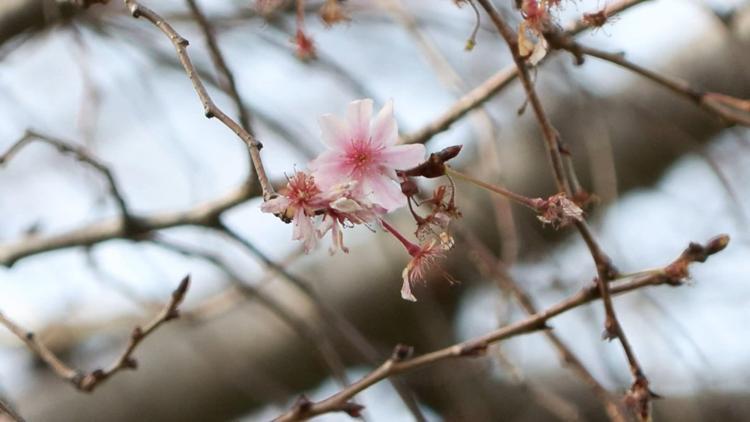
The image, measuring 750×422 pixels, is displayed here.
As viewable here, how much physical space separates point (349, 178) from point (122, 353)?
0.37 m

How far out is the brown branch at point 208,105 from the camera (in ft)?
1.99

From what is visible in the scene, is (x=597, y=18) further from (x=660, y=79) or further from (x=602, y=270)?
(x=602, y=270)

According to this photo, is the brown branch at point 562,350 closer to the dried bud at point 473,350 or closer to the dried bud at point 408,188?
the dried bud at point 473,350

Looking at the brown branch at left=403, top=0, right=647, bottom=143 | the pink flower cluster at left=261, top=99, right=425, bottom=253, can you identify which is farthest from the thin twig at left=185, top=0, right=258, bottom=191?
the pink flower cluster at left=261, top=99, right=425, bottom=253

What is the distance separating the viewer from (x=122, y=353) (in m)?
0.94

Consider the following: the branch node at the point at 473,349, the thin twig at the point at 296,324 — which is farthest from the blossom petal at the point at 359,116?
the thin twig at the point at 296,324

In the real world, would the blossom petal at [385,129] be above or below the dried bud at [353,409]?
above

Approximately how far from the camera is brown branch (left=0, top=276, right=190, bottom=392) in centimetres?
91

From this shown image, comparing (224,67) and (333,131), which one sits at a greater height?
(224,67)

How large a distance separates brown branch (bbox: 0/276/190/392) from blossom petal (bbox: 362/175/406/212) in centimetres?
28

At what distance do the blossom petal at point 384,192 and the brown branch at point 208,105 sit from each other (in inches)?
3.2

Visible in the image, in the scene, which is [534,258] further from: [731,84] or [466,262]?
[731,84]

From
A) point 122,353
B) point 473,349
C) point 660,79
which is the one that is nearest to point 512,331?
point 473,349

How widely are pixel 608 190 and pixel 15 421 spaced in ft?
4.13
